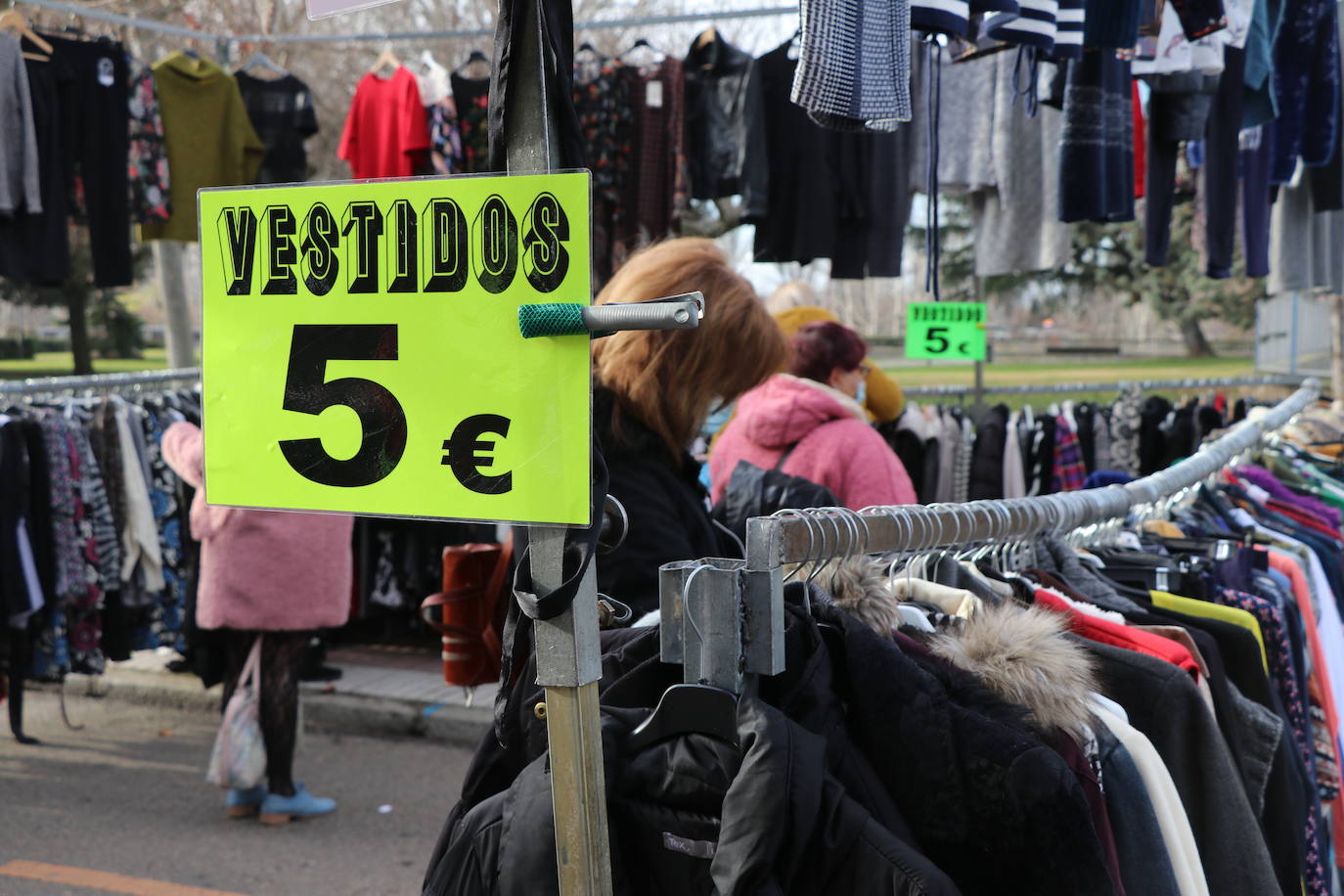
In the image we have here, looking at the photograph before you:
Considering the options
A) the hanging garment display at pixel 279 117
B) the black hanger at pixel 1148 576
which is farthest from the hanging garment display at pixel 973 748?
the hanging garment display at pixel 279 117

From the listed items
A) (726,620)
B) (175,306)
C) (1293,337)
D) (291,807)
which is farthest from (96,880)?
(1293,337)

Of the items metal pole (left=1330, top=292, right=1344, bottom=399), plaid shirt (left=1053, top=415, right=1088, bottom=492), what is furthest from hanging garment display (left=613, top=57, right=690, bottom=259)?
metal pole (left=1330, top=292, right=1344, bottom=399)

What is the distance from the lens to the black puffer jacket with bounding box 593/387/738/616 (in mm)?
2371

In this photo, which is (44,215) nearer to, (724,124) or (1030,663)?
(724,124)

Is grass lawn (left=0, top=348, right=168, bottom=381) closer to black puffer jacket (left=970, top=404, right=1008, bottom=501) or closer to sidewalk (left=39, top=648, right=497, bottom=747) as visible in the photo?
sidewalk (left=39, top=648, right=497, bottom=747)

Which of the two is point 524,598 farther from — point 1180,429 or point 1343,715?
point 1180,429

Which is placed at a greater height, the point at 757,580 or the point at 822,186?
the point at 822,186

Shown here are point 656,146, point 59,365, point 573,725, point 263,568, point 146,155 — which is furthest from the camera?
point 59,365

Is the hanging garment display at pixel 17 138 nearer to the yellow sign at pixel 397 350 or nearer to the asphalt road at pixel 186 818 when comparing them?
the asphalt road at pixel 186 818

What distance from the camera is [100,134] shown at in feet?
19.8

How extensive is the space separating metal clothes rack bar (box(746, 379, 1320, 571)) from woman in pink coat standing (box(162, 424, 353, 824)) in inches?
113

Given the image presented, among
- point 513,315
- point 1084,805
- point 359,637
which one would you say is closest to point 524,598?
point 513,315

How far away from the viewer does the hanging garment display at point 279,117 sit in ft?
22.2

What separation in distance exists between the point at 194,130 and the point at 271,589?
10.8 feet
